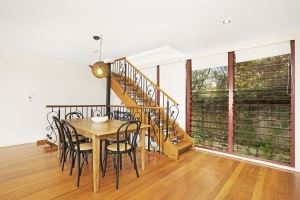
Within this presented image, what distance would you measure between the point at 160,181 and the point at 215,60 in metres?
3.13

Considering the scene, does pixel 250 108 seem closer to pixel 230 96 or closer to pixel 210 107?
pixel 230 96

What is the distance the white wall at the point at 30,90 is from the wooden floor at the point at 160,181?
133 cm

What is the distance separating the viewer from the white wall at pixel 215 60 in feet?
10.5

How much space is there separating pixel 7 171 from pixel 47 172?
2.30ft

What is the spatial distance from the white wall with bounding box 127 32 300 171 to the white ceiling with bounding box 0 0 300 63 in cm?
20

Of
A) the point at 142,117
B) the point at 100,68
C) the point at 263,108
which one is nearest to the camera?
the point at 100,68

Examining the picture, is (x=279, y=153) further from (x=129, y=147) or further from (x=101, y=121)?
(x=101, y=121)

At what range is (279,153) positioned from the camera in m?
3.45

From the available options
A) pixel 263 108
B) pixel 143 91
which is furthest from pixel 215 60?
pixel 143 91

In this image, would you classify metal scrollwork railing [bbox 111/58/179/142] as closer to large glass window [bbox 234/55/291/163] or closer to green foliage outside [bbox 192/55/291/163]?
green foliage outside [bbox 192/55/291/163]

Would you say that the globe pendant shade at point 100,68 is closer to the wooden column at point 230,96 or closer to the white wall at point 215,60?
the white wall at point 215,60

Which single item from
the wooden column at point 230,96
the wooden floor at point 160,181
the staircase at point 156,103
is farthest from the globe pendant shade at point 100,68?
the wooden column at point 230,96

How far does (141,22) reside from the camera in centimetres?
290

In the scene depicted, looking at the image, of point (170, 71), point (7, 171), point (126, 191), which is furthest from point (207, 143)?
point (7, 171)
